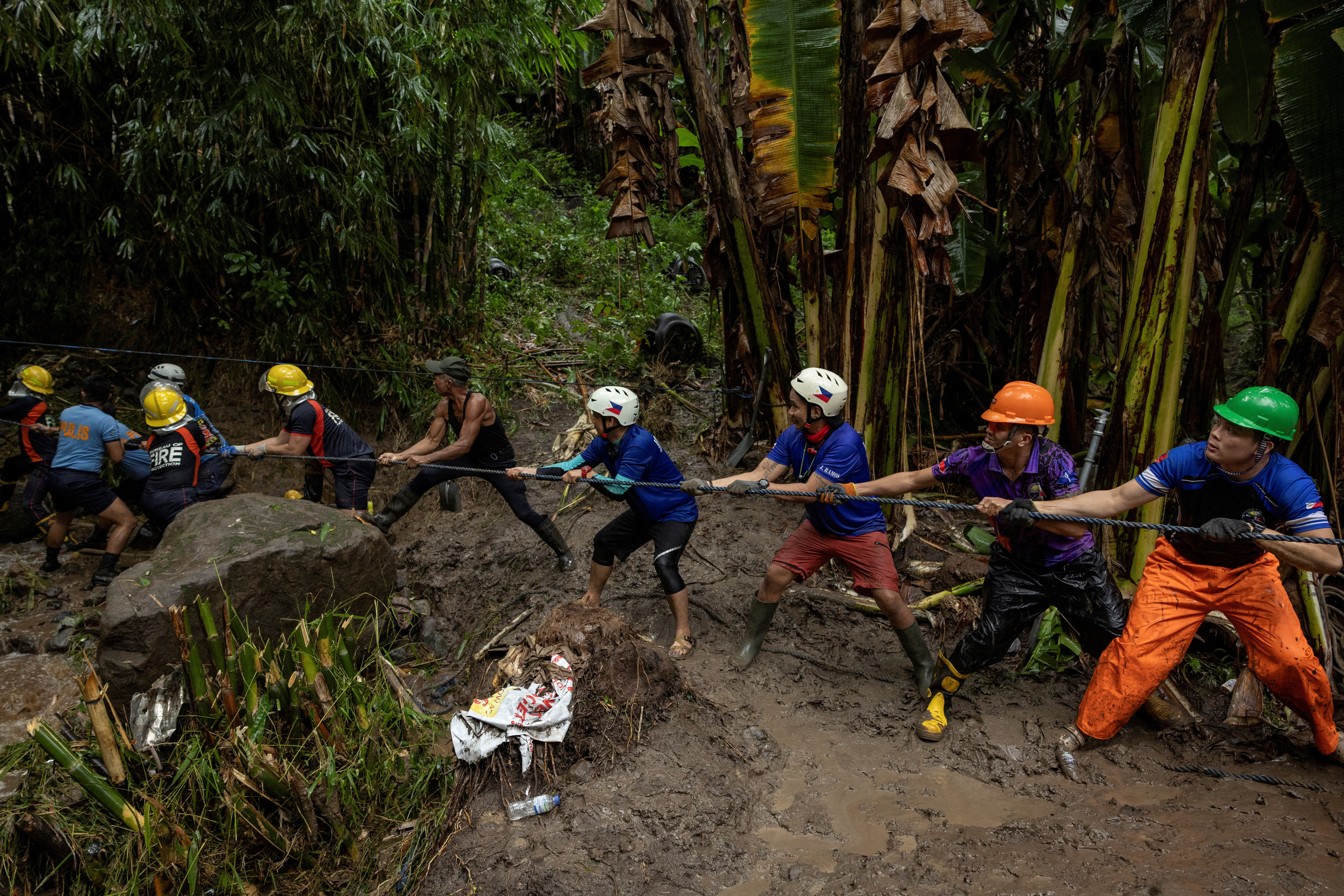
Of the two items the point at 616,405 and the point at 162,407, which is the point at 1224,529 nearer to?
the point at 616,405

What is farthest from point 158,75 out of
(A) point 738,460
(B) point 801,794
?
(B) point 801,794

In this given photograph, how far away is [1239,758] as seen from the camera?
381 centimetres

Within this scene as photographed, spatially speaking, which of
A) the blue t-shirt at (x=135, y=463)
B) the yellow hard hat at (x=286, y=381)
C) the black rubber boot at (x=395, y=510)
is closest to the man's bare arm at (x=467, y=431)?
the black rubber boot at (x=395, y=510)

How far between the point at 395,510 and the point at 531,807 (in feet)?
11.6

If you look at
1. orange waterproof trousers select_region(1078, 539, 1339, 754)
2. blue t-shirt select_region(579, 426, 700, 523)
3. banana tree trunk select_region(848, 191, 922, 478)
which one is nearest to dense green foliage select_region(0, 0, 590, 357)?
blue t-shirt select_region(579, 426, 700, 523)

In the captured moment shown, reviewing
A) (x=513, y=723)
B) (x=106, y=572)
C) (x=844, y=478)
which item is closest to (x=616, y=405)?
(x=844, y=478)

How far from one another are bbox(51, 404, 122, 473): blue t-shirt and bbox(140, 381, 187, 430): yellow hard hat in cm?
56

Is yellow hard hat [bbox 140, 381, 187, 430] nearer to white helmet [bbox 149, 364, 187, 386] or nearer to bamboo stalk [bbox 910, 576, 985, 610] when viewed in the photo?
white helmet [bbox 149, 364, 187, 386]

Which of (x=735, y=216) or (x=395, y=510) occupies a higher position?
(x=735, y=216)

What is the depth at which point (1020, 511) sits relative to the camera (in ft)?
11.4

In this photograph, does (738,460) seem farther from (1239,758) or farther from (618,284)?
(1239,758)

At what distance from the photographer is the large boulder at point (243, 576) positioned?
4.56 metres

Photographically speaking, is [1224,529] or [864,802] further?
[864,802]

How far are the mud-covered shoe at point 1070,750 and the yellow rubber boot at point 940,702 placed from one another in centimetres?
51
